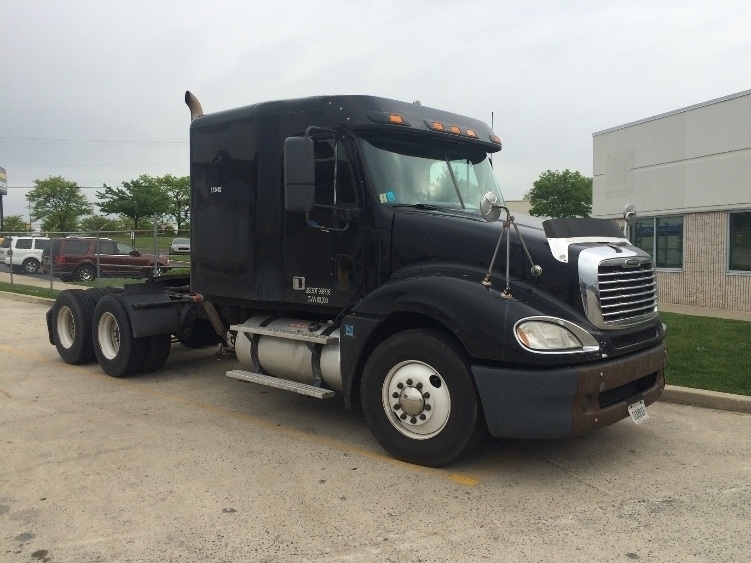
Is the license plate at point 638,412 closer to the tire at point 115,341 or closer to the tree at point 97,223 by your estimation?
the tire at point 115,341

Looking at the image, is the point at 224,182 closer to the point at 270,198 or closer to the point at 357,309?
the point at 270,198

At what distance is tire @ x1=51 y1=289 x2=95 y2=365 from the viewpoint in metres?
8.54

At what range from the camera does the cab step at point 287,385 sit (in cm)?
566

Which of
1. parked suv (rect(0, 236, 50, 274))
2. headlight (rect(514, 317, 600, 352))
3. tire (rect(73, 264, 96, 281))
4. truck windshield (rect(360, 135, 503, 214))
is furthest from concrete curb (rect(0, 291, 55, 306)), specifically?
headlight (rect(514, 317, 600, 352))

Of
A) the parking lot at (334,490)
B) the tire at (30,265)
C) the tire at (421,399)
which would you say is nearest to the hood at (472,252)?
the tire at (421,399)

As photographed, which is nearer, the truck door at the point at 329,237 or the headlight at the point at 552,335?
the headlight at the point at 552,335

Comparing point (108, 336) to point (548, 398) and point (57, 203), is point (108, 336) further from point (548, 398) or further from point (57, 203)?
point (57, 203)

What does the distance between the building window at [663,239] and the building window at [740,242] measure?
1.28 meters

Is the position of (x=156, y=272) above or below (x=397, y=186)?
below

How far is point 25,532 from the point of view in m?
3.88

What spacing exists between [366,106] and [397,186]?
71cm

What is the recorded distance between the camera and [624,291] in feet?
15.9

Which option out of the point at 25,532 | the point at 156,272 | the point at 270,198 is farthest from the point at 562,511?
the point at 156,272

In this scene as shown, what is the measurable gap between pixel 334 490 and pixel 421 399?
0.87m
